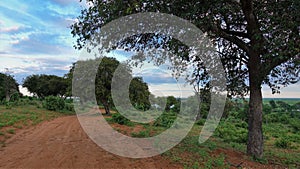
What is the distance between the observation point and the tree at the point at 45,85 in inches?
1597

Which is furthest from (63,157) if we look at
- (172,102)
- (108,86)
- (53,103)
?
(53,103)

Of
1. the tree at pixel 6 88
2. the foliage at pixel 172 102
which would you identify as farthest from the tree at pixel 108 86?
the tree at pixel 6 88

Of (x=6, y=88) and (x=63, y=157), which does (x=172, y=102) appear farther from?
(x=6, y=88)

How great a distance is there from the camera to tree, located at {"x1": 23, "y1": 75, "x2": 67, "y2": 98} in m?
40.6

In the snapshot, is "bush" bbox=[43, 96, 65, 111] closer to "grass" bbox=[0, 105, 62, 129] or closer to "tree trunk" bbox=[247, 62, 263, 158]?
"grass" bbox=[0, 105, 62, 129]

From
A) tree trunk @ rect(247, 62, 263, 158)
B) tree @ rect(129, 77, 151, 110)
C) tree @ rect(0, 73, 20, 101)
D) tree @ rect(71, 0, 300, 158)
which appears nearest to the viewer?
tree @ rect(71, 0, 300, 158)

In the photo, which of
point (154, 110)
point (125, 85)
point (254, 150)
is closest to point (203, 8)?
point (254, 150)

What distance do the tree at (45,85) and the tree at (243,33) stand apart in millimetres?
33093

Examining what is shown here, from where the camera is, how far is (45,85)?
42.4 meters

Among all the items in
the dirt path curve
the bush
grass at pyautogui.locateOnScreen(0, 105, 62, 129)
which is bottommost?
the dirt path curve

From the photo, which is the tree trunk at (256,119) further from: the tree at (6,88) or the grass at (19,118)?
the tree at (6,88)

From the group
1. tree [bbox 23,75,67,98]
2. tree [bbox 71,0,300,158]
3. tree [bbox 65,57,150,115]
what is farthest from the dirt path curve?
tree [bbox 23,75,67,98]

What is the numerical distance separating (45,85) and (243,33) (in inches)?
1539

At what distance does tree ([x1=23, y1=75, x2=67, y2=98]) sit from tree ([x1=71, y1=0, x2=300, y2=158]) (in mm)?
33093
